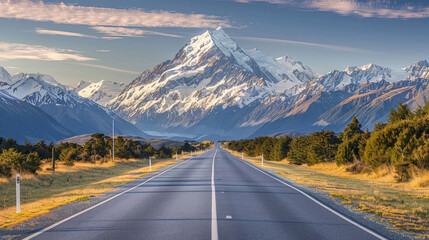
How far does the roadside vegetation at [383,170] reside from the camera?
15.6 metres

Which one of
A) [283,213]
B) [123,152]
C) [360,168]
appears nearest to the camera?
[283,213]

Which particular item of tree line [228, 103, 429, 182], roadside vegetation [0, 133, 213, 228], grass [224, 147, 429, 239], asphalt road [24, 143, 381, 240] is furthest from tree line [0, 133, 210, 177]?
tree line [228, 103, 429, 182]

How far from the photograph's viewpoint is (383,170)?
3047 centimetres

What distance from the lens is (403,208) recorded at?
16.1m

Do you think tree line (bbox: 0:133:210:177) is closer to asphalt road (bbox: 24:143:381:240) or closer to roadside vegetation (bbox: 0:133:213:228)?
roadside vegetation (bbox: 0:133:213:228)

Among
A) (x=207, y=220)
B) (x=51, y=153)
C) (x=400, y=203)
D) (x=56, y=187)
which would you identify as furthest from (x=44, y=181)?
(x=51, y=153)

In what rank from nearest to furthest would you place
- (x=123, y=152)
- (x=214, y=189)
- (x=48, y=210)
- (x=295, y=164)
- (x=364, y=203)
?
(x=48, y=210) → (x=364, y=203) → (x=214, y=189) → (x=295, y=164) → (x=123, y=152)

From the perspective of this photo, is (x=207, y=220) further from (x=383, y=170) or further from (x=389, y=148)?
(x=383, y=170)

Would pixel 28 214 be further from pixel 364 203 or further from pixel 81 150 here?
pixel 81 150

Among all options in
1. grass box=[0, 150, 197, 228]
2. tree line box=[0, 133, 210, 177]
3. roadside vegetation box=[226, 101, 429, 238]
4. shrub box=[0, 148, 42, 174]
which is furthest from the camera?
tree line box=[0, 133, 210, 177]

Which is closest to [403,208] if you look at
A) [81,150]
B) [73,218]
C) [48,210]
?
[73,218]

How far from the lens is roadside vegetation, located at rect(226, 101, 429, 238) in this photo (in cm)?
1564

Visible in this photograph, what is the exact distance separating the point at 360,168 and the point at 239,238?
92.0 feet

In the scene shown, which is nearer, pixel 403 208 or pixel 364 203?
pixel 403 208
